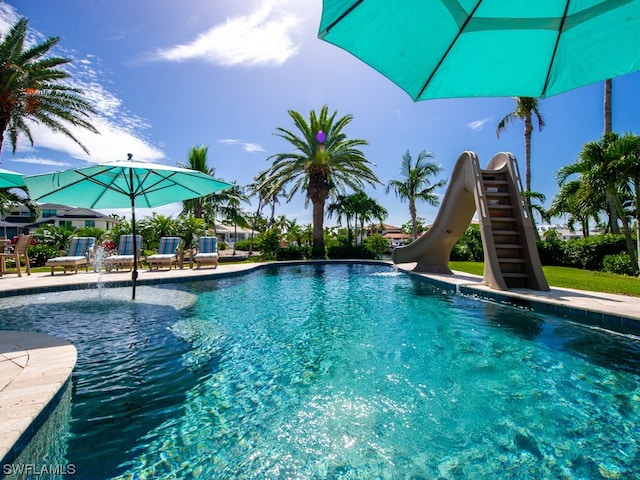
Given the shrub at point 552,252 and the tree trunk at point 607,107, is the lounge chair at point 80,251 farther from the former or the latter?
the tree trunk at point 607,107

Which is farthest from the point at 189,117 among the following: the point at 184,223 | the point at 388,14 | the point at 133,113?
the point at 388,14

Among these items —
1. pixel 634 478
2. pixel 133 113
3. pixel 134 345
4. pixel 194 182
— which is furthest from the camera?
pixel 133 113

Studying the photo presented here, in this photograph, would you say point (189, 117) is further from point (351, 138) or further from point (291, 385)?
point (291, 385)

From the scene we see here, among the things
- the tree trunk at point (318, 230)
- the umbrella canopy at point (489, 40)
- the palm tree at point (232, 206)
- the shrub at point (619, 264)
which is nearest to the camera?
the umbrella canopy at point (489, 40)

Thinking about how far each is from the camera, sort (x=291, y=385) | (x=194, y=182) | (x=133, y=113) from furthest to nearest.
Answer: (x=133, y=113)
(x=194, y=182)
(x=291, y=385)

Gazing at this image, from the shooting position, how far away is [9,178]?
29.5ft

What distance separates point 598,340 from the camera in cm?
480

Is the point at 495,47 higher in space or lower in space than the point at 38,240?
higher

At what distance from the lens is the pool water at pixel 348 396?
2.26m

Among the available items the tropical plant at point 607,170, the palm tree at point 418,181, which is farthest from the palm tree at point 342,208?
the tropical plant at point 607,170

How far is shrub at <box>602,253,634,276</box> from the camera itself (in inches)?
473

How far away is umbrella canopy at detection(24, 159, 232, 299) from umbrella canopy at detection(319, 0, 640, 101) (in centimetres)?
564

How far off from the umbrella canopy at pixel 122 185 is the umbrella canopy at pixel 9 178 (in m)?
1.68

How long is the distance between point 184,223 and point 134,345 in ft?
59.4
